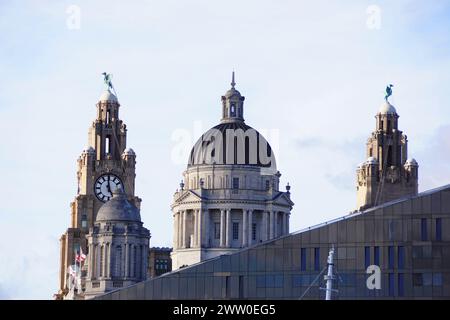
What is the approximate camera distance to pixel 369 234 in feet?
483

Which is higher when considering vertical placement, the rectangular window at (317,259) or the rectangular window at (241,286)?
the rectangular window at (317,259)

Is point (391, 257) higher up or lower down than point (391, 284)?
higher up

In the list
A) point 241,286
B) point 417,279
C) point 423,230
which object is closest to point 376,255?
point 417,279

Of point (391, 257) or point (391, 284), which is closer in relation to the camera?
point (391, 284)

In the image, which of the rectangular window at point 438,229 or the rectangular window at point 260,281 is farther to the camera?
the rectangular window at point 260,281

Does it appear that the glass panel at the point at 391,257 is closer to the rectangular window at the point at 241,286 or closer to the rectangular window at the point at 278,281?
the rectangular window at the point at 278,281

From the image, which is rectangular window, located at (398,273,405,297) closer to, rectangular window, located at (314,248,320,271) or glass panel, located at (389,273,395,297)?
glass panel, located at (389,273,395,297)

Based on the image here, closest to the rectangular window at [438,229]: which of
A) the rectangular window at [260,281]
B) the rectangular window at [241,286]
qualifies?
the rectangular window at [260,281]

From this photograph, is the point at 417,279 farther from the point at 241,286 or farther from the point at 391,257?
the point at 241,286

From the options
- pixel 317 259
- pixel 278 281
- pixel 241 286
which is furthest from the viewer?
pixel 241 286

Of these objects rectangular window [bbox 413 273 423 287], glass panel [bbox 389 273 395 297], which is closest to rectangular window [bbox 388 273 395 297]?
glass panel [bbox 389 273 395 297]
